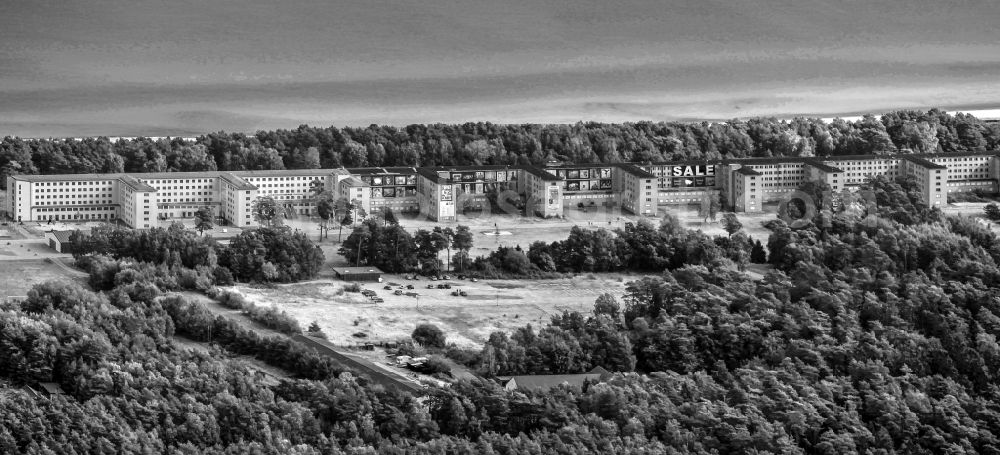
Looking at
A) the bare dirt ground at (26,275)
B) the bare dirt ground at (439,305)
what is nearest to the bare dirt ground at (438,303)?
the bare dirt ground at (439,305)

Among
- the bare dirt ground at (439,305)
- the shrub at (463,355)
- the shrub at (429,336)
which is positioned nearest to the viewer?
the shrub at (463,355)

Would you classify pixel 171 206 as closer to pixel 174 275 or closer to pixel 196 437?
pixel 174 275

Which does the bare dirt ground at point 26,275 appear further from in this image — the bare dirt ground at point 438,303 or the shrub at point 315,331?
the shrub at point 315,331

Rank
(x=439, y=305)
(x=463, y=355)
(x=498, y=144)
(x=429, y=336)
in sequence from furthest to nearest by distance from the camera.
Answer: (x=498, y=144), (x=439, y=305), (x=429, y=336), (x=463, y=355)

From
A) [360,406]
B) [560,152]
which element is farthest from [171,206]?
[360,406]

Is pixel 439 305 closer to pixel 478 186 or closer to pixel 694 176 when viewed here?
pixel 478 186

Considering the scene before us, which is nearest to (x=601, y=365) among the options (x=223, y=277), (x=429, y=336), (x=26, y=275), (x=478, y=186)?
(x=429, y=336)
